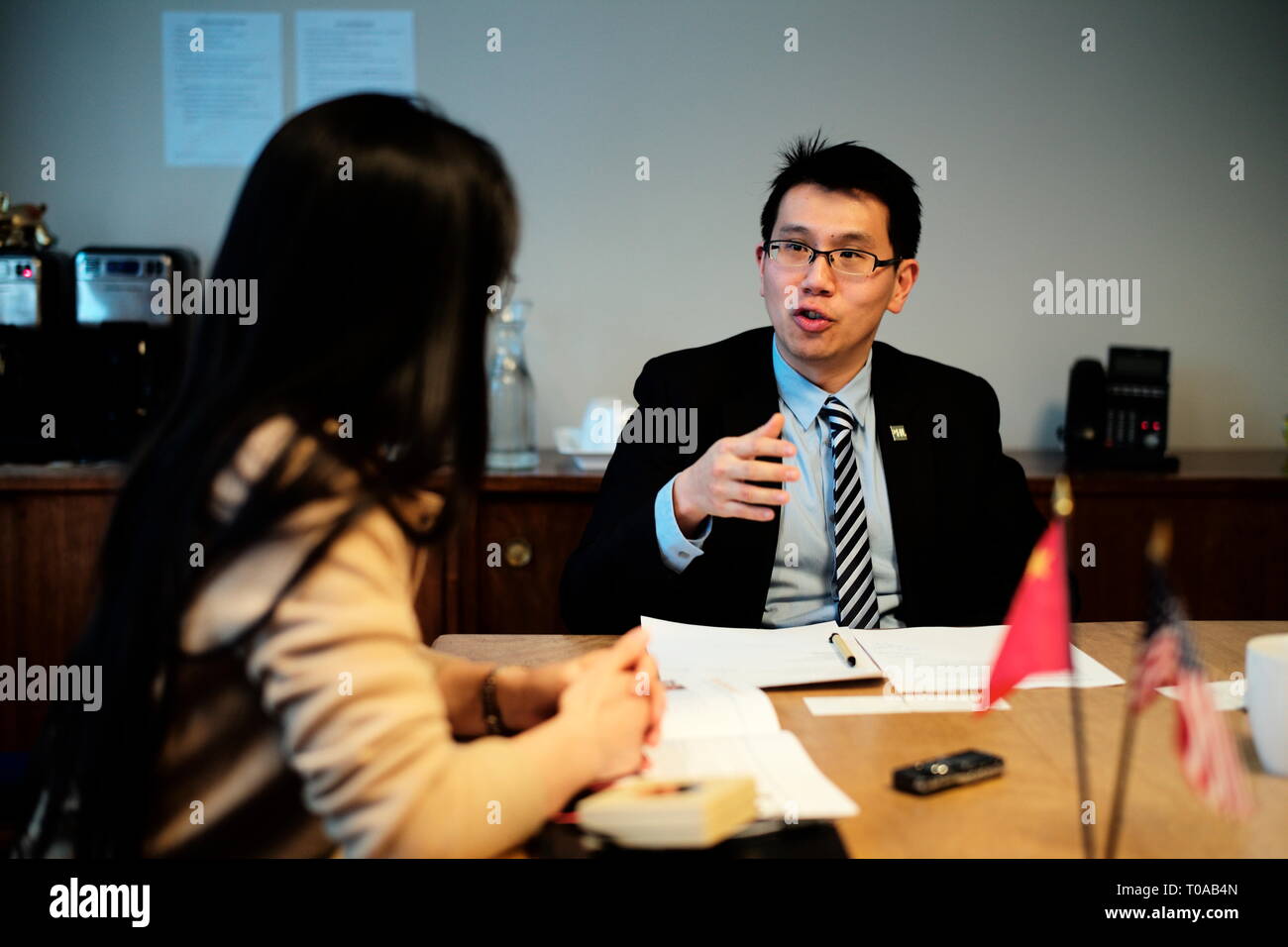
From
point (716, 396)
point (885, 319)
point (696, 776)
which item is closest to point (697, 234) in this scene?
point (885, 319)

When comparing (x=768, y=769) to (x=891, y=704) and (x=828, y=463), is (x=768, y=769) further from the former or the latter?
(x=828, y=463)

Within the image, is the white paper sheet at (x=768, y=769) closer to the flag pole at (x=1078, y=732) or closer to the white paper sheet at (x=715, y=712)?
the white paper sheet at (x=715, y=712)

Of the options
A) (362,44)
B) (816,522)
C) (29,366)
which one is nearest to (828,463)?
(816,522)

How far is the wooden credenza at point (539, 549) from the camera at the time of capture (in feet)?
8.17

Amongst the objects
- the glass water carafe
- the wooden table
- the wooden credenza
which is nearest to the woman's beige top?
the wooden table

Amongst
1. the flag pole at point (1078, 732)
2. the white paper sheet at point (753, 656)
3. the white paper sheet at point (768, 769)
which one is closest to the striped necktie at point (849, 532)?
the white paper sheet at point (753, 656)

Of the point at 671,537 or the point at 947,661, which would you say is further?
the point at 671,537

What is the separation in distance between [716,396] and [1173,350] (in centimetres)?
157

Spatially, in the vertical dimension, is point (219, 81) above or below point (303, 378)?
above

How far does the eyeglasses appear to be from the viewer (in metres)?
1.96

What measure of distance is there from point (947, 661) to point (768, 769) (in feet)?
1.42

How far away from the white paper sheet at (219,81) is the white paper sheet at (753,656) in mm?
1986

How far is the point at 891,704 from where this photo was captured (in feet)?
4.07

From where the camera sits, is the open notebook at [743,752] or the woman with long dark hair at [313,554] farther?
the open notebook at [743,752]
